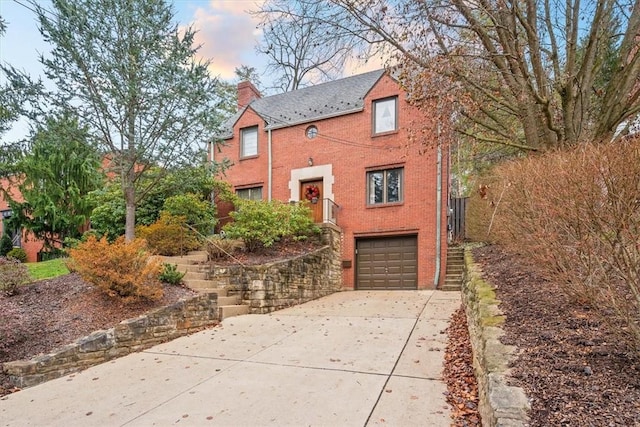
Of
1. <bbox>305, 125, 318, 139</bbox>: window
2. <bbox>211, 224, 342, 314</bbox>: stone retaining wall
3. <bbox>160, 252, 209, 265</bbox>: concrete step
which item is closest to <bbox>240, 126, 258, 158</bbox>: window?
<bbox>305, 125, 318, 139</bbox>: window

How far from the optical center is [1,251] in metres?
15.7

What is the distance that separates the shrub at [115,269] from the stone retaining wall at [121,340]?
0.49 metres

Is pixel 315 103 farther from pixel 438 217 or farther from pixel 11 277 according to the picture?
pixel 11 277

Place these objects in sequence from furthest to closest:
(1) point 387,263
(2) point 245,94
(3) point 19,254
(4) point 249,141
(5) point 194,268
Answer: (2) point 245,94 → (3) point 19,254 → (4) point 249,141 → (1) point 387,263 → (5) point 194,268

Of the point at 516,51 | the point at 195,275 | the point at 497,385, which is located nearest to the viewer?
the point at 497,385

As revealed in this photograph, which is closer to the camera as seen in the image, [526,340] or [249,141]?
[526,340]

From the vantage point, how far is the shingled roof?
513 inches

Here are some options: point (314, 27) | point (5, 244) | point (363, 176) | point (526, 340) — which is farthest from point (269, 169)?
point (5, 244)

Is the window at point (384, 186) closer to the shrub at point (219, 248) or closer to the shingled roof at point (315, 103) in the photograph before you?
the shingled roof at point (315, 103)

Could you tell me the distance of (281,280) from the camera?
335 inches

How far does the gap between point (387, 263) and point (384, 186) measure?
2.61 meters

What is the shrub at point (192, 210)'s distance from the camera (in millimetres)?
11312

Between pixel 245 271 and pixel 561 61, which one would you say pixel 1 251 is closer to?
pixel 245 271

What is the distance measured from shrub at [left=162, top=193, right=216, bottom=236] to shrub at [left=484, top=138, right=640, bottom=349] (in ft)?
32.1
